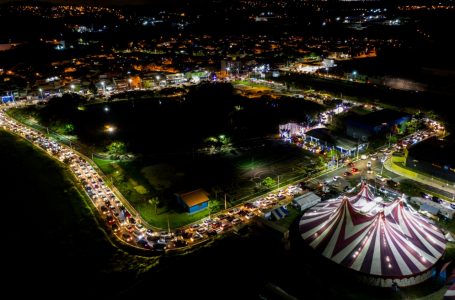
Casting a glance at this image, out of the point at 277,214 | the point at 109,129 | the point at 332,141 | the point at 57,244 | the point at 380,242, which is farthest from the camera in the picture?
the point at 109,129

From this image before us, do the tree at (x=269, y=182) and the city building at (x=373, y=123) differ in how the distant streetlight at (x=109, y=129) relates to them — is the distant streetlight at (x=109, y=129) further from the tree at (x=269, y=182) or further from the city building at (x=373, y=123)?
the city building at (x=373, y=123)

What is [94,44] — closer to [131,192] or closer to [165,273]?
[131,192]

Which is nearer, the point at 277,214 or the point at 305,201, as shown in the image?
the point at 277,214

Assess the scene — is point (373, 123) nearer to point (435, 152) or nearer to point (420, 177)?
point (435, 152)

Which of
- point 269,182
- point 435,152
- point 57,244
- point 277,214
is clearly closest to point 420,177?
point 435,152

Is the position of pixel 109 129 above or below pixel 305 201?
below

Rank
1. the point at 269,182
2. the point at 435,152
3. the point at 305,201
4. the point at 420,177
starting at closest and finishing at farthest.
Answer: the point at 305,201, the point at 269,182, the point at 420,177, the point at 435,152

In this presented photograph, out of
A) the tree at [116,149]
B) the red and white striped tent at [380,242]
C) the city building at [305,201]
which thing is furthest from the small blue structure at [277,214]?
the tree at [116,149]
